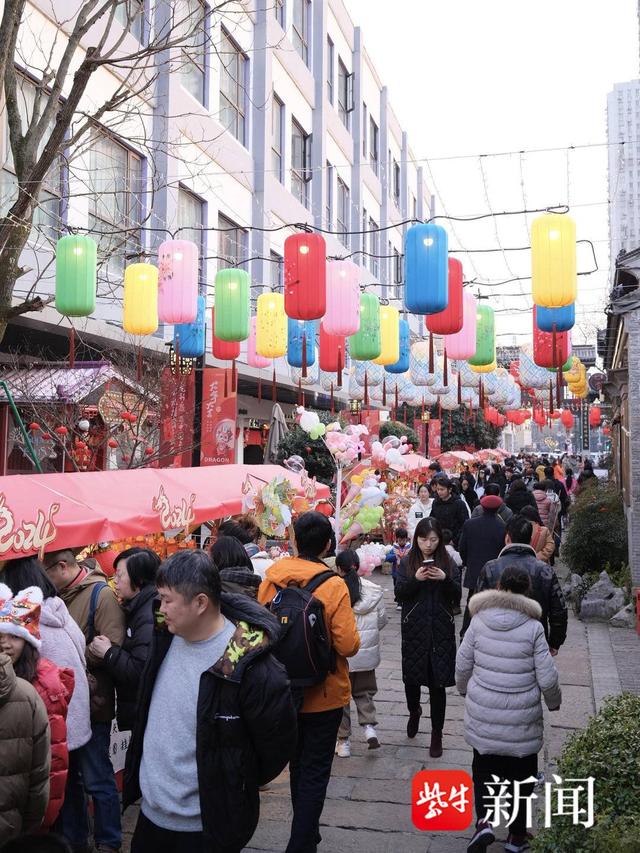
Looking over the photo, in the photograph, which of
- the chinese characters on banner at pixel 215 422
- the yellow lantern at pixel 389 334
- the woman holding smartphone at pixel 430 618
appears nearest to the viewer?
the woman holding smartphone at pixel 430 618

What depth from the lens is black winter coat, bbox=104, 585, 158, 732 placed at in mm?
4207

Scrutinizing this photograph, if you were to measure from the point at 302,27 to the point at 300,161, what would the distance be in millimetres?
3928

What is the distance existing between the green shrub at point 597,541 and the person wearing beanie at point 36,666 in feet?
34.8

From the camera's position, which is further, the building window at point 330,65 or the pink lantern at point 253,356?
the building window at point 330,65

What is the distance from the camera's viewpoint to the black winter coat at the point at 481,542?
9.40 m

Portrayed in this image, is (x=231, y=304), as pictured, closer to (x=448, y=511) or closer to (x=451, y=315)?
(x=451, y=315)

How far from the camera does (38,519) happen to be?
15.8ft

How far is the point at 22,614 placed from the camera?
328cm

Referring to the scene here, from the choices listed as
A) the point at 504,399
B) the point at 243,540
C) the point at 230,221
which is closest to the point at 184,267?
the point at 243,540

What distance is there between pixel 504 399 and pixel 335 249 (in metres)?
8.94

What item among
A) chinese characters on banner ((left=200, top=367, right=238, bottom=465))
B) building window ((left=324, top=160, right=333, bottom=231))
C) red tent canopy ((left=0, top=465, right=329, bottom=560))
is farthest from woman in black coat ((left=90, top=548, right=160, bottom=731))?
building window ((left=324, top=160, right=333, bottom=231))

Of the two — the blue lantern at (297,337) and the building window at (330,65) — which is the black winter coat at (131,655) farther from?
the building window at (330,65)

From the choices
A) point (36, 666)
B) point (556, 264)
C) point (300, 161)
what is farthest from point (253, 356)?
point (36, 666)

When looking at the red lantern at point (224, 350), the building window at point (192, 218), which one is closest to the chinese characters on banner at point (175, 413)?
the red lantern at point (224, 350)
